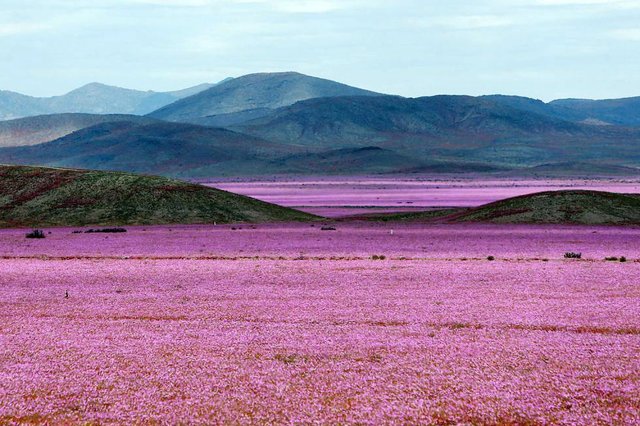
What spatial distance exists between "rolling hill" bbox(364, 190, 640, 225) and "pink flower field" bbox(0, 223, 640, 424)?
24.5 m

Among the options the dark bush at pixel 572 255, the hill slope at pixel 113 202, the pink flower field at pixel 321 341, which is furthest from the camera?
the hill slope at pixel 113 202

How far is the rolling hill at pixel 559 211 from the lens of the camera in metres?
55.8

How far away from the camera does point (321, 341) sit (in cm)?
1631

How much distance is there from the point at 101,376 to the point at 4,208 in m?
53.6

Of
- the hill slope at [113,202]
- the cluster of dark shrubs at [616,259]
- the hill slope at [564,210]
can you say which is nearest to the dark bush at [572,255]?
the cluster of dark shrubs at [616,259]

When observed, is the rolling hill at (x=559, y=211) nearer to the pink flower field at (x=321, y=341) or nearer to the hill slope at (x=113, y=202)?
A: the hill slope at (x=113, y=202)

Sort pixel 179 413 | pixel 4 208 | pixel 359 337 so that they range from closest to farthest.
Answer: pixel 179 413 < pixel 359 337 < pixel 4 208

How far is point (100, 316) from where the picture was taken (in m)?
19.4

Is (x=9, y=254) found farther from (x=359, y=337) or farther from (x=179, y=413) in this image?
(x=179, y=413)

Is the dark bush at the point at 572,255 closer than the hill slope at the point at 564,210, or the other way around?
the dark bush at the point at 572,255

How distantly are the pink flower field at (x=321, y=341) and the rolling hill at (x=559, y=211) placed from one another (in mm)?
24462

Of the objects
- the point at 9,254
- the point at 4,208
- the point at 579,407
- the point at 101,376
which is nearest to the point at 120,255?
the point at 9,254

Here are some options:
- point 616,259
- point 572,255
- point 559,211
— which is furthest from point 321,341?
point 559,211

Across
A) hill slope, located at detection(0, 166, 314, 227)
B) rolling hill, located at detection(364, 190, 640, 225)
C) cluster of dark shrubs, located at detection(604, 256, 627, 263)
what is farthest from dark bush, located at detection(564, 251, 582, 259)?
hill slope, located at detection(0, 166, 314, 227)
